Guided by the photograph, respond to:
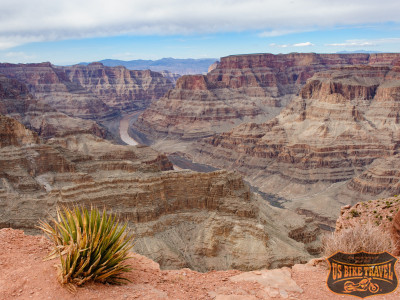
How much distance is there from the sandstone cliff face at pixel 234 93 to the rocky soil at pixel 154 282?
10429 cm

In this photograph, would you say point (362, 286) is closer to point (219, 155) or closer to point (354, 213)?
point (354, 213)

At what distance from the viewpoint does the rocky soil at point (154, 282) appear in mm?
10172

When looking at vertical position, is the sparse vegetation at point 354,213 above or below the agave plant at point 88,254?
below

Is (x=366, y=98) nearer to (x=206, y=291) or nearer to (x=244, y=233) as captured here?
(x=244, y=233)

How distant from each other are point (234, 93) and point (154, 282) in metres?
135

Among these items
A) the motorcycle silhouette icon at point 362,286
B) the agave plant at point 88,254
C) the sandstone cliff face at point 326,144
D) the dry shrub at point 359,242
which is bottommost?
the sandstone cliff face at point 326,144

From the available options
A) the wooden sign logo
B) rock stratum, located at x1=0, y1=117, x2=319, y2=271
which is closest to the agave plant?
the wooden sign logo

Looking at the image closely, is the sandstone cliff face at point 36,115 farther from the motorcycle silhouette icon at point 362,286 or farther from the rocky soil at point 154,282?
the motorcycle silhouette icon at point 362,286

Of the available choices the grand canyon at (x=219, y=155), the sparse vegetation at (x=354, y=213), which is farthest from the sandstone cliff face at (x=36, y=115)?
the sparse vegetation at (x=354, y=213)


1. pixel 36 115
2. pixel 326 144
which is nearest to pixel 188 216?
pixel 326 144

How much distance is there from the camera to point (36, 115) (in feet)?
338

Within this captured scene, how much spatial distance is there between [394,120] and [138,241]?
250ft

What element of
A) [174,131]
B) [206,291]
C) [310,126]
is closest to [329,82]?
[310,126]

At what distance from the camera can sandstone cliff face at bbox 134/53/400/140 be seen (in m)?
126
